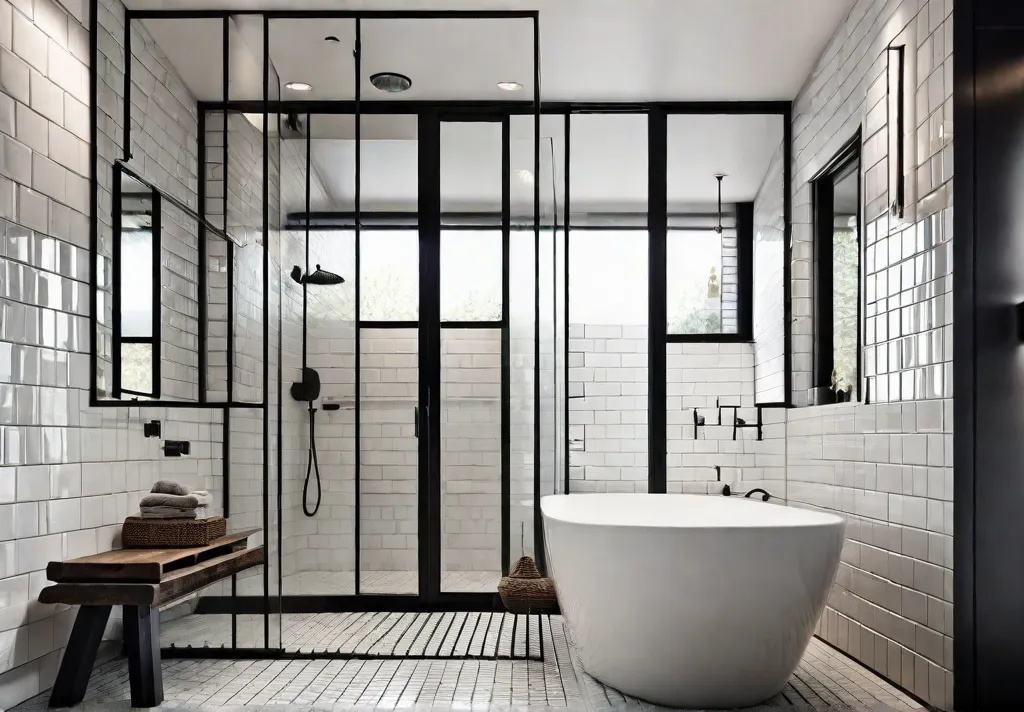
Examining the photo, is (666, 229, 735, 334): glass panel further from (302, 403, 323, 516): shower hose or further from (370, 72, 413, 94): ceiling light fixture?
(302, 403, 323, 516): shower hose

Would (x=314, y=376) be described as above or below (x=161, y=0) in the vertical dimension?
below

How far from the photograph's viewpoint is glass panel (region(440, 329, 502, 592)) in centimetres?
377

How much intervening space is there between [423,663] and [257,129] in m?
2.29

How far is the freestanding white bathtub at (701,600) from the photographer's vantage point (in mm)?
2668

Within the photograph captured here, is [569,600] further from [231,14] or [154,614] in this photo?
[231,14]

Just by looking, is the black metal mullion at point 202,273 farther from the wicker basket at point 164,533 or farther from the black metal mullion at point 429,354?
the black metal mullion at point 429,354

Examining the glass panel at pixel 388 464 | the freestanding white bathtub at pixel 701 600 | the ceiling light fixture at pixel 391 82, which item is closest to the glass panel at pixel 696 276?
the ceiling light fixture at pixel 391 82

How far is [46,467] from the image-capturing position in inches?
116

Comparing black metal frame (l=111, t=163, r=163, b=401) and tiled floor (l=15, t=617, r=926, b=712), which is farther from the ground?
black metal frame (l=111, t=163, r=163, b=401)

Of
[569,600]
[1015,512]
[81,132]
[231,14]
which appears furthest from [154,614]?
[1015,512]

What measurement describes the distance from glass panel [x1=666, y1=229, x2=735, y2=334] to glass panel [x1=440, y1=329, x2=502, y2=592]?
207cm

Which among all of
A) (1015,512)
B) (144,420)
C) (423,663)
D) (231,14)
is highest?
(231,14)

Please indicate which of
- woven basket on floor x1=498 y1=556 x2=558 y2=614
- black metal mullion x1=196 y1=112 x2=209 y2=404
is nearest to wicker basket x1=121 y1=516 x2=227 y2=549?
black metal mullion x1=196 y1=112 x2=209 y2=404

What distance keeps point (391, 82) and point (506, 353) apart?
1.32 metres
